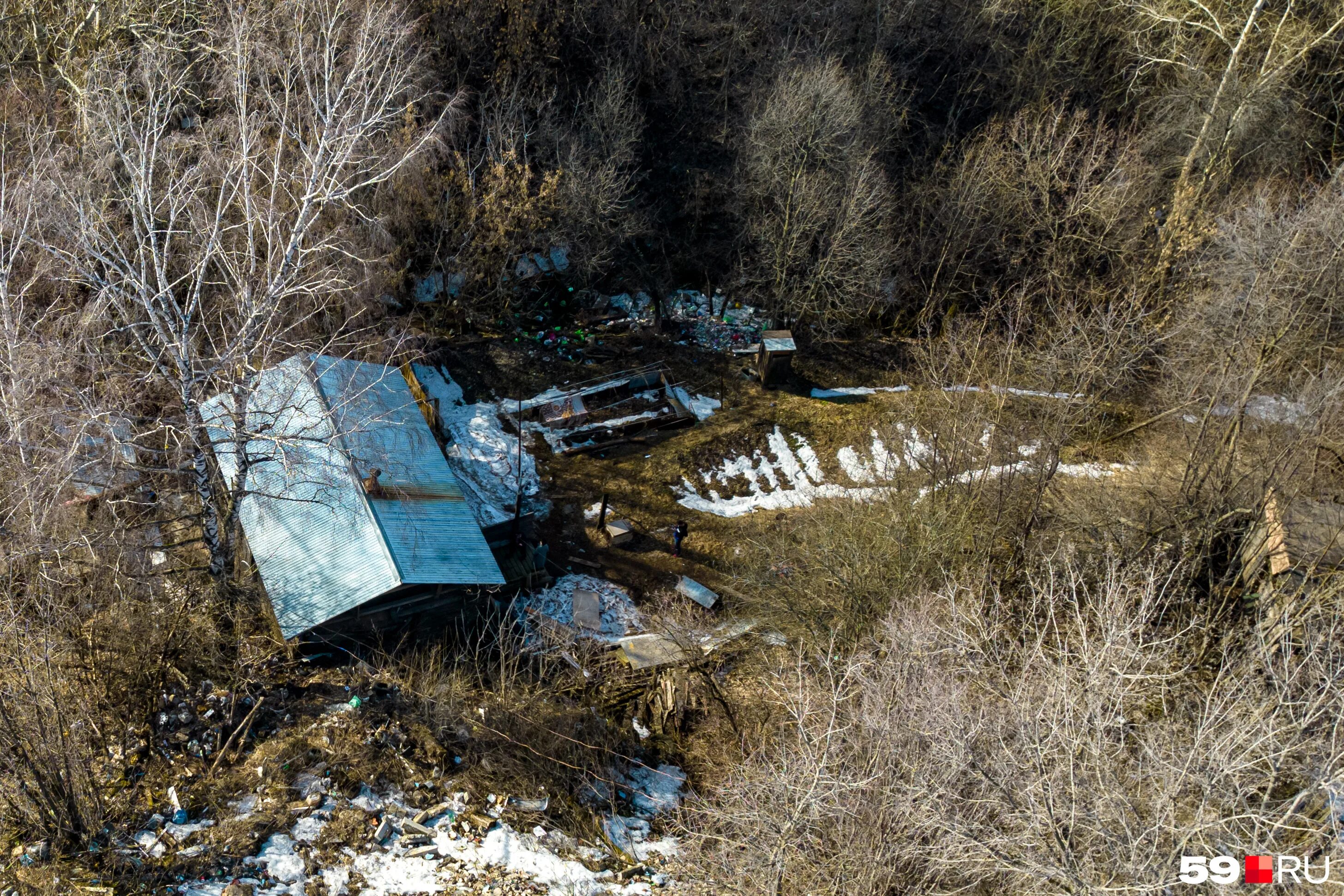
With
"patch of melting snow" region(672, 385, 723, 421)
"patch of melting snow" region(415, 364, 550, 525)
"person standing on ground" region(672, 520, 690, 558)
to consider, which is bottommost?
"person standing on ground" region(672, 520, 690, 558)

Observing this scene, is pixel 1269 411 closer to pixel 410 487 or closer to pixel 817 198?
pixel 817 198

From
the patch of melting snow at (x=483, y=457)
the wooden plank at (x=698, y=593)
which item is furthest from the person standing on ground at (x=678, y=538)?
the patch of melting snow at (x=483, y=457)

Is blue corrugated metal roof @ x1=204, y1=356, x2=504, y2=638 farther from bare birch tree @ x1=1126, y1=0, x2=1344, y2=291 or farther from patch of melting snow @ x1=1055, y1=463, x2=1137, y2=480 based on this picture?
bare birch tree @ x1=1126, y1=0, x2=1344, y2=291

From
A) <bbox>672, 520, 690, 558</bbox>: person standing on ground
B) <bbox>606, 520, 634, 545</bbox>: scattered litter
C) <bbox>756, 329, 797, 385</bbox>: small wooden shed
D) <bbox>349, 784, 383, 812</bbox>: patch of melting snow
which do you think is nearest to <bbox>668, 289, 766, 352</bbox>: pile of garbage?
<bbox>756, 329, 797, 385</bbox>: small wooden shed

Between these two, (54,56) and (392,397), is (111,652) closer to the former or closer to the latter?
(392,397)

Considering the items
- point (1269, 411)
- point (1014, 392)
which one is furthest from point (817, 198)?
point (1269, 411)

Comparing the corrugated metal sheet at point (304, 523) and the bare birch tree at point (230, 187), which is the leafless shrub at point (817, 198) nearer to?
the bare birch tree at point (230, 187)

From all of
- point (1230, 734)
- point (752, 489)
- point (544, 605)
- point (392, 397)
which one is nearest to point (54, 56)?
point (392, 397)
